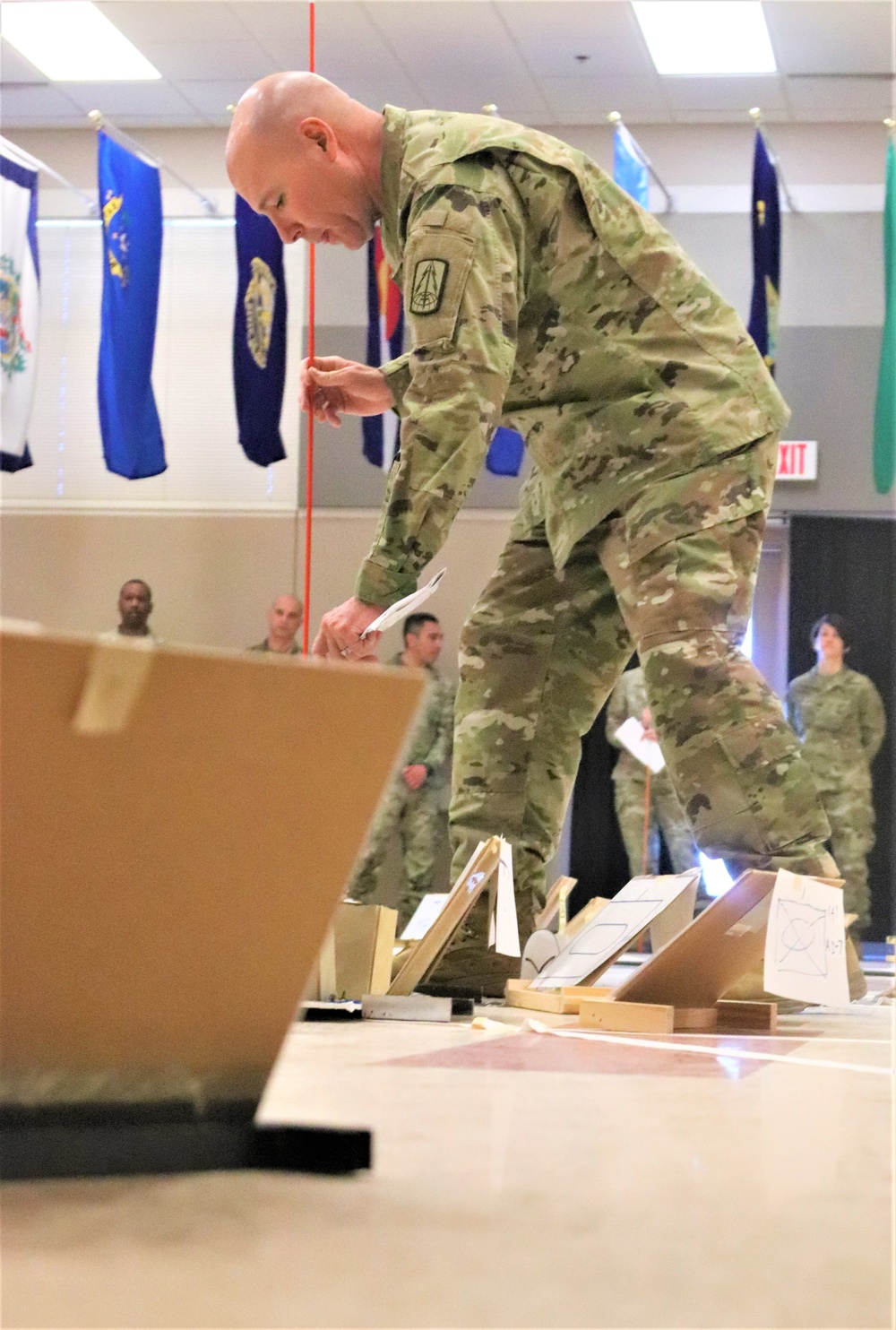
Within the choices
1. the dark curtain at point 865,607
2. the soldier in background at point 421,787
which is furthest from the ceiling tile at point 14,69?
the dark curtain at point 865,607

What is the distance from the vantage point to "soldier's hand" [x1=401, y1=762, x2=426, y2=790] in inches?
285

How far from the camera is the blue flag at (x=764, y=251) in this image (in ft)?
22.5

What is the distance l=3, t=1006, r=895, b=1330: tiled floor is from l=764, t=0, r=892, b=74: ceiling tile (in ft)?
21.3

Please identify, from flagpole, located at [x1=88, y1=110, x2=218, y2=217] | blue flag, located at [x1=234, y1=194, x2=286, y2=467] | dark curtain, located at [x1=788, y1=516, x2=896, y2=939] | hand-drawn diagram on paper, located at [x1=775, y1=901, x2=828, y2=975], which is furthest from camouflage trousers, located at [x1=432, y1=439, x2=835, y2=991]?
dark curtain, located at [x1=788, y1=516, x2=896, y2=939]

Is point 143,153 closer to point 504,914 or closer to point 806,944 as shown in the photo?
point 504,914

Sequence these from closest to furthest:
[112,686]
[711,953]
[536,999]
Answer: [112,686] → [711,953] → [536,999]

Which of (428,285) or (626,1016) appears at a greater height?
(428,285)

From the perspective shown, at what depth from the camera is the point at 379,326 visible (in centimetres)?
711

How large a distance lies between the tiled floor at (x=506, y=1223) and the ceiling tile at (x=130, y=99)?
746 centimetres

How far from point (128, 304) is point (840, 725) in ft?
12.8

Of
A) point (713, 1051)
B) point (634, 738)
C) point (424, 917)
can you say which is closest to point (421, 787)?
point (634, 738)

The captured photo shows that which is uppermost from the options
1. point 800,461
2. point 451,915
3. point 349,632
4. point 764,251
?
point 764,251

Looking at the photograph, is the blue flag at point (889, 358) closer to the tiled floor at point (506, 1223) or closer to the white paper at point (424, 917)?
the white paper at point (424, 917)

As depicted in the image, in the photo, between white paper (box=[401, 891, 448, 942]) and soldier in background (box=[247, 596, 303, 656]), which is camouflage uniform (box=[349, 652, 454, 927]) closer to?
soldier in background (box=[247, 596, 303, 656])
